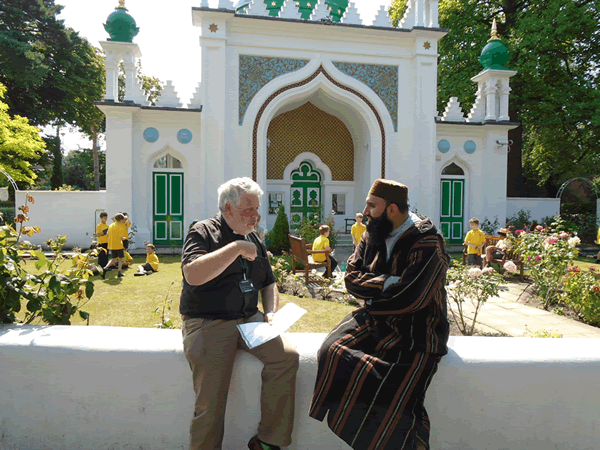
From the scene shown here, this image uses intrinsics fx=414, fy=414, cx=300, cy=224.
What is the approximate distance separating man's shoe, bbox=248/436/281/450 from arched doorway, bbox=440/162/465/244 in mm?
14125

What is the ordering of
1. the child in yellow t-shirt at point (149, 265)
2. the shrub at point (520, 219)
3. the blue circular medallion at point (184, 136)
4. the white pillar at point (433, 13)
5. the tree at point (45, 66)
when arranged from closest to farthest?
the child in yellow t-shirt at point (149, 265), the blue circular medallion at point (184, 136), the white pillar at point (433, 13), the shrub at point (520, 219), the tree at point (45, 66)

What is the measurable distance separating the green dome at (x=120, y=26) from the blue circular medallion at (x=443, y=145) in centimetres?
1099

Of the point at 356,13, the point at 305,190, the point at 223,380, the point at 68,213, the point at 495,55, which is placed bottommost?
the point at 223,380

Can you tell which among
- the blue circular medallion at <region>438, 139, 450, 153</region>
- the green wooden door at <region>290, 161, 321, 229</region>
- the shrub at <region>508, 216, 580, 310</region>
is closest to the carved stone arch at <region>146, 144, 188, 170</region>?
the green wooden door at <region>290, 161, 321, 229</region>

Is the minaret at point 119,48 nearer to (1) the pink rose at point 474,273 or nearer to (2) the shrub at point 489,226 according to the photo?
(1) the pink rose at point 474,273

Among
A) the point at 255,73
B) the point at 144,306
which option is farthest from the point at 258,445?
the point at 255,73

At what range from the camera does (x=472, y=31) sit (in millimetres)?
18188

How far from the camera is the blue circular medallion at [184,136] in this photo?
13.2 metres

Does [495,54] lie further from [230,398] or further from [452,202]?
[230,398]

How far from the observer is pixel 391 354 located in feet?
6.94

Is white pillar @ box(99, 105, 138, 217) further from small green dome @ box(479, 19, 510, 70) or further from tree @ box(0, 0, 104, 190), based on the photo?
small green dome @ box(479, 19, 510, 70)

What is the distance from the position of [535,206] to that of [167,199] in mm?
13987

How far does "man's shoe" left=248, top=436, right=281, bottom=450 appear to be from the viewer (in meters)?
2.16

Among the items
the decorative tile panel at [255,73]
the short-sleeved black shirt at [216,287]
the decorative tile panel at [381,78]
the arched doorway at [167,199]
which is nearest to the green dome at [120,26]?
the decorative tile panel at [255,73]
